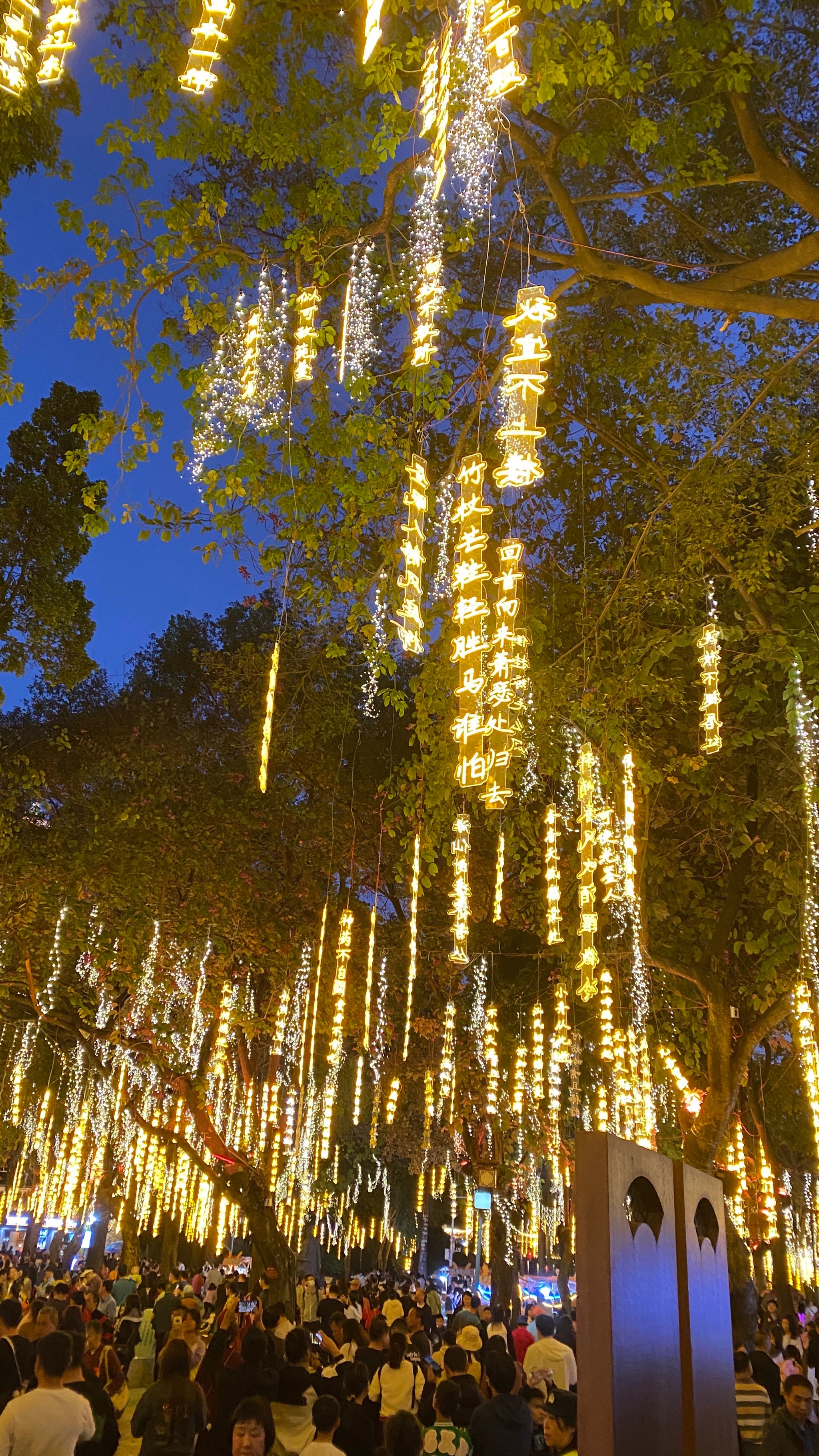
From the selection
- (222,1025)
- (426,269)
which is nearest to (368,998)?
(222,1025)

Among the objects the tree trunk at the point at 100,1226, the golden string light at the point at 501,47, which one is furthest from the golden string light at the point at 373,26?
the tree trunk at the point at 100,1226

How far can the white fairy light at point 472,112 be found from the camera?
18.7 ft

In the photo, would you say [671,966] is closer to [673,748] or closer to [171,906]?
[673,748]

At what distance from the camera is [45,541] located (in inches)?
474

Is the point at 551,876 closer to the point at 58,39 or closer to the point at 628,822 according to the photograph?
the point at 628,822

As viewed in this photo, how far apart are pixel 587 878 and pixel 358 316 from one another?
492 cm

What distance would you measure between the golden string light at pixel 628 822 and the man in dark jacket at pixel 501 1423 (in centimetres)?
505

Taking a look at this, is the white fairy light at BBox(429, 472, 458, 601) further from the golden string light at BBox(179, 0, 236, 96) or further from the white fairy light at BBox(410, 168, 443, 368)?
the golden string light at BBox(179, 0, 236, 96)

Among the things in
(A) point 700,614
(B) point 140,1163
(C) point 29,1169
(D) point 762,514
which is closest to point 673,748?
(A) point 700,614

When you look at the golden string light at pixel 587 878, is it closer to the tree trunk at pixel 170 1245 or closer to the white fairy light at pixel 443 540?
the white fairy light at pixel 443 540

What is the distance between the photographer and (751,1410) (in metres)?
5.91

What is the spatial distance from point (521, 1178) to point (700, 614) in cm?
1501

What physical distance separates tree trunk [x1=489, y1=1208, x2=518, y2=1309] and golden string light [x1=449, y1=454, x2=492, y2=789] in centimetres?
1231

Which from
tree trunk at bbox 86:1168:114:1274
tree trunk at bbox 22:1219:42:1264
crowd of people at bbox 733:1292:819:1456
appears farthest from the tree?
tree trunk at bbox 22:1219:42:1264
